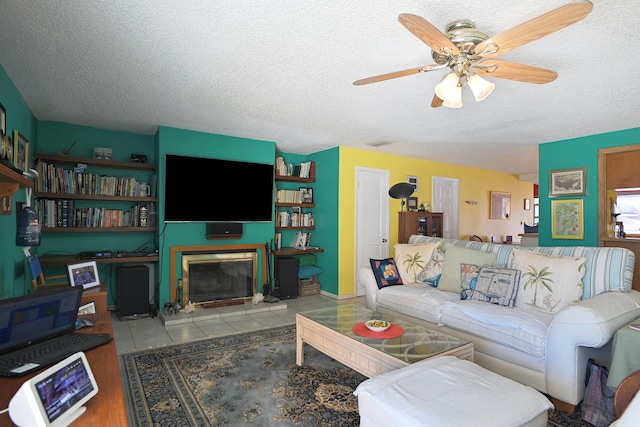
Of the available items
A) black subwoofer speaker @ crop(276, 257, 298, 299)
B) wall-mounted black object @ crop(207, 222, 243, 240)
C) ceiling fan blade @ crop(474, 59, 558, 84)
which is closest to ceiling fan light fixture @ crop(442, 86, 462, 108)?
ceiling fan blade @ crop(474, 59, 558, 84)

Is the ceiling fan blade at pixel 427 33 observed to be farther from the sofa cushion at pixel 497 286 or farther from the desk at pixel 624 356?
the sofa cushion at pixel 497 286

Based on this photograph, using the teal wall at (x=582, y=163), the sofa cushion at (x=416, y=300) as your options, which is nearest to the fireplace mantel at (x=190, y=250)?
the sofa cushion at (x=416, y=300)

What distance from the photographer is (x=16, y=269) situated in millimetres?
2971

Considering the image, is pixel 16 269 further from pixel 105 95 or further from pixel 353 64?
pixel 353 64

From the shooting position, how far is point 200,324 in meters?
4.04

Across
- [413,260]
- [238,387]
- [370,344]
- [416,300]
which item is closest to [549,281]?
[416,300]

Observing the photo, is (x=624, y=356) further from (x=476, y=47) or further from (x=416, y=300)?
(x=476, y=47)

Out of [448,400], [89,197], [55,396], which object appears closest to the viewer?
[55,396]

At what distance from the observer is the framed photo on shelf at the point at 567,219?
15.6 ft

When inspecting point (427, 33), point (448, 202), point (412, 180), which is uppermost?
point (427, 33)

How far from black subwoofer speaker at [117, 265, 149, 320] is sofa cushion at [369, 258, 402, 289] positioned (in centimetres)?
275

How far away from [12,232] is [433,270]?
387 cm

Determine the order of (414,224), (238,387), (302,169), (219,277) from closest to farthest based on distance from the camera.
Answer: (238,387) → (219,277) → (302,169) → (414,224)

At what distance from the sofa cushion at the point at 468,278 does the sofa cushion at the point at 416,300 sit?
0.08 metres
